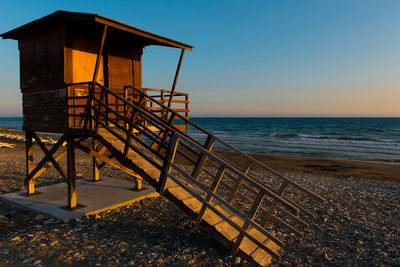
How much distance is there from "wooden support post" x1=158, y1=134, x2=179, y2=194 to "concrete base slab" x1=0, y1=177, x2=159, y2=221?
320 centimetres

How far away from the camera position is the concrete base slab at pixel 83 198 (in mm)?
8297

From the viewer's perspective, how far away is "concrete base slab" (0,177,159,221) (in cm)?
830

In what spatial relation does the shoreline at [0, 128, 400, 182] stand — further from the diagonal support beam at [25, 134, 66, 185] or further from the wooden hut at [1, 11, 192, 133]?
the diagonal support beam at [25, 134, 66, 185]

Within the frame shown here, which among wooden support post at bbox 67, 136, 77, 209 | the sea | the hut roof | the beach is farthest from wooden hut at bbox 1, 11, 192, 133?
the sea

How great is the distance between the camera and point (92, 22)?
7.54 m

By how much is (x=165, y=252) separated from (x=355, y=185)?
40.8 ft

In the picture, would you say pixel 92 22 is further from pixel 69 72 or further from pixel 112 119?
pixel 112 119

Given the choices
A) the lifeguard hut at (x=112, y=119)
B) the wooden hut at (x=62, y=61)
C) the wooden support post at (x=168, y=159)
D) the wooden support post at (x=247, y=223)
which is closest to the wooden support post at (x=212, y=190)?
the lifeguard hut at (x=112, y=119)

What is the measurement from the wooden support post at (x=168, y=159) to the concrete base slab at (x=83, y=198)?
10.5 ft

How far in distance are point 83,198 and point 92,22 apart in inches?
235

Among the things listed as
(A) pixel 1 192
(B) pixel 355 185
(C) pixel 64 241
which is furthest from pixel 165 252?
(B) pixel 355 185

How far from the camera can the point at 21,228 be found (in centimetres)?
714

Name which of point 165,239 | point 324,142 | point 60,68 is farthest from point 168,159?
point 324,142

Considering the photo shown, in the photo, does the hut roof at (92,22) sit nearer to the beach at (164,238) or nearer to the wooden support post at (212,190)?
the wooden support post at (212,190)
